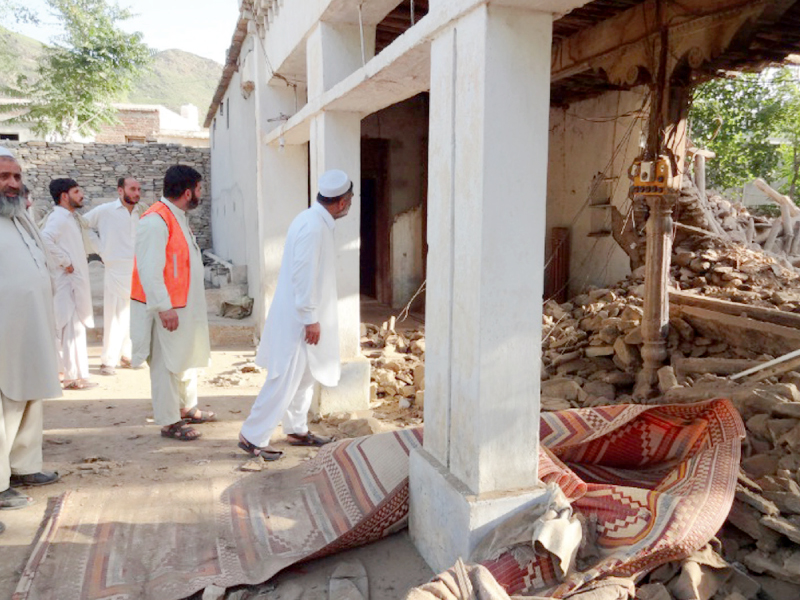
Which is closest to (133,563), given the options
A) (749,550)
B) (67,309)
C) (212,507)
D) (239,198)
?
(212,507)

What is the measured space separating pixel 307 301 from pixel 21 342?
1.59m

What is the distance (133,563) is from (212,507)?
22.9 inches

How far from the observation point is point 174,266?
414 cm

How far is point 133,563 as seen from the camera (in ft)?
9.43

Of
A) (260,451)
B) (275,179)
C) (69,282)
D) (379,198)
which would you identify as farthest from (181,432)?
(379,198)

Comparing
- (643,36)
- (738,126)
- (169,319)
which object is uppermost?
(738,126)

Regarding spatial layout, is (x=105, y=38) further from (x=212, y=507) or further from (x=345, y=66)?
(x=212, y=507)

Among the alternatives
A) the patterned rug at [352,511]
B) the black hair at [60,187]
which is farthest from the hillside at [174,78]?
the patterned rug at [352,511]

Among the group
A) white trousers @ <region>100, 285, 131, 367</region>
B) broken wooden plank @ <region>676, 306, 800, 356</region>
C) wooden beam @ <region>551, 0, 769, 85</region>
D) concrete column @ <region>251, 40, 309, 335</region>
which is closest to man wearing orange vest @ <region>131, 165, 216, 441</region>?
white trousers @ <region>100, 285, 131, 367</region>

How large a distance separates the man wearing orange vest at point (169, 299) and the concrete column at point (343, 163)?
104 cm

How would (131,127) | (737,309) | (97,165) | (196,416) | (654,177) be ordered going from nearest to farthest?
1. (196,416)
2. (654,177)
3. (737,309)
4. (97,165)
5. (131,127)

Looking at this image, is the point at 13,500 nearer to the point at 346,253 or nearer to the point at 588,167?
the point at 346,253

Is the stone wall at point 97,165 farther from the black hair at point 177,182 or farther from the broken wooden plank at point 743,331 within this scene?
the broken wooden plank at point 743,331

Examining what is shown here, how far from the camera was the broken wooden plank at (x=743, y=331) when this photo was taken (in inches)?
199
